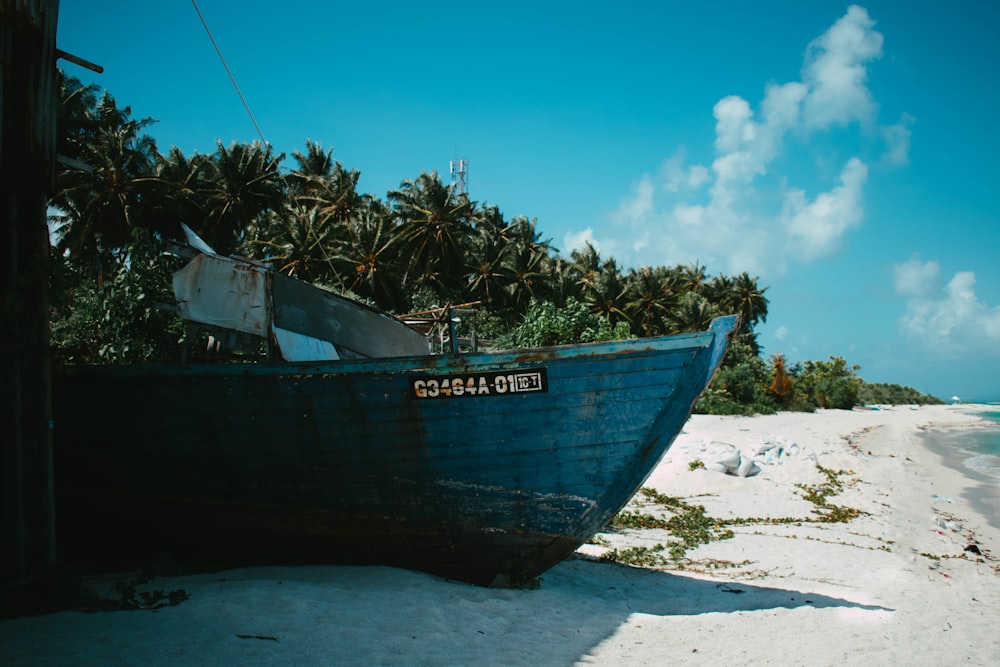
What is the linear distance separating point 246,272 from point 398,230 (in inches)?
986

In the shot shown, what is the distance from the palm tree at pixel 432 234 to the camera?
1186 inches

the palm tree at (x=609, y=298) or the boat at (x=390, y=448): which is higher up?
the palm tree at (x=609, y=298)

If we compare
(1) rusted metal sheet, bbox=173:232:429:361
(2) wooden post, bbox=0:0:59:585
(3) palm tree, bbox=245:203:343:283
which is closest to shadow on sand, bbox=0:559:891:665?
(2) wooden post, bbox=0:0:59:585

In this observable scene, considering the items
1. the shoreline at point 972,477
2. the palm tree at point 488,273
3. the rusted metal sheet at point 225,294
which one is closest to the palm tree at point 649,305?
the palm tree at point 488,273

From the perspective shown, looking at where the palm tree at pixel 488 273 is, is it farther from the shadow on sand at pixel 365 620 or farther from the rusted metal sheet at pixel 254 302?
the shadow on sand at pixel 365 620

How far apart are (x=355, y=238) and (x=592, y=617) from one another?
1009 inches

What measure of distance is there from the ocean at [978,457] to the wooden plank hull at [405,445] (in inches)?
387

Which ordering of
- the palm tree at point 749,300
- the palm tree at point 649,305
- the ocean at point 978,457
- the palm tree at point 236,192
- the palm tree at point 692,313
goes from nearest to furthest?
the ocean at point 978,457 < the palm tree at point 236,192 < the palm tree at point 692,313 < the palm tree at point 649,305 < the palm tree at point 749,300

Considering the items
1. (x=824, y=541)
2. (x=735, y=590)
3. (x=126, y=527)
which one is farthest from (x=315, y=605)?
(x=824, y=541)

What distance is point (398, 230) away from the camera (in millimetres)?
30562

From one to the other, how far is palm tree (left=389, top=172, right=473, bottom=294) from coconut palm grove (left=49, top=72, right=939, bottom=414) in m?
0.07

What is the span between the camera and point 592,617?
502 centimetres

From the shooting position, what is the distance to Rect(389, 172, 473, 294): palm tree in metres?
30.1

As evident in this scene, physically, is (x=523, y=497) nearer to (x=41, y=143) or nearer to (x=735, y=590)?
(x=735, y=590)
